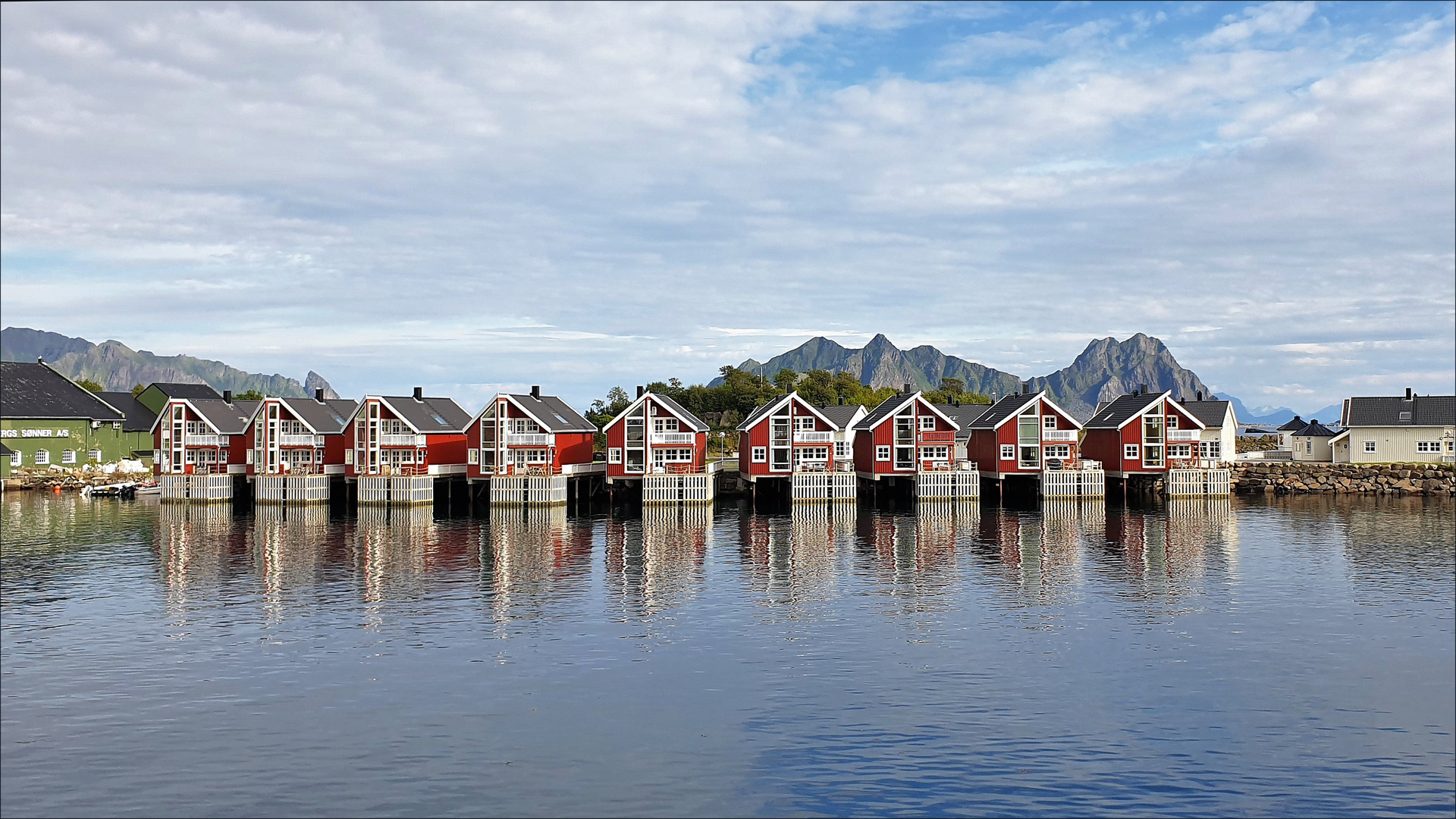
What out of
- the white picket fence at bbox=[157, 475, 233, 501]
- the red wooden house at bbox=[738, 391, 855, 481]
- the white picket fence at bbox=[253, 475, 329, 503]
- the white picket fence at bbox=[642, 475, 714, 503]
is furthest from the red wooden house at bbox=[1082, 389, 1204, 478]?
the white picket fence at bbox=[157, 475, 233, 501]

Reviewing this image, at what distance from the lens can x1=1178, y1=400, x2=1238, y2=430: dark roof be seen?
321ft

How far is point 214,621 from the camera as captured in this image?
116 ft

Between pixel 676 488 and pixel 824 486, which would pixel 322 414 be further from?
pixel 824 486

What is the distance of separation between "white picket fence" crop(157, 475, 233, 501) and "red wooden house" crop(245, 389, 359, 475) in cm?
243

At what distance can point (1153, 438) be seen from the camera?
79.7 m

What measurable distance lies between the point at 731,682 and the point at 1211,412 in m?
84.9

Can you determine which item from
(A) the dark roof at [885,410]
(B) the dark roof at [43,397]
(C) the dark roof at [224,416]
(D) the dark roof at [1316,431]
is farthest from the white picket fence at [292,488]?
(D) the dark roof at [1316,431]

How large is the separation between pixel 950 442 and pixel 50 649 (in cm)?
5938

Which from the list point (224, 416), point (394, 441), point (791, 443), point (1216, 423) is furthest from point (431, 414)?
point (1216, 423)

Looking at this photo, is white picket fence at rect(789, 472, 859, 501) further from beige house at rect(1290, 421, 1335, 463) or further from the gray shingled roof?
beige house at rect(1290, 421, 1335, 463)

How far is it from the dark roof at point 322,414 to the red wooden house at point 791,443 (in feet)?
98.5

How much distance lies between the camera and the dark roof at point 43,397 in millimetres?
100812

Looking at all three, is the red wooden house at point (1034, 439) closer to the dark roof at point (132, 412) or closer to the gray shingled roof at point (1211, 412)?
the gray shingled roof at point (1211, 412)

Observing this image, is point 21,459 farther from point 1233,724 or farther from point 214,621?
point 1233,724
